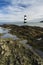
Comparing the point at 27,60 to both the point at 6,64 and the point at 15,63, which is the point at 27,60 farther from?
the point at 6,64

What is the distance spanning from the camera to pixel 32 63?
592 inches

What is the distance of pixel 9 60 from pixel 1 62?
3.47 ft

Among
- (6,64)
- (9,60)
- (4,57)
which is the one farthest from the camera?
(4,57)

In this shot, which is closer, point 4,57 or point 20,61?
point 20,61

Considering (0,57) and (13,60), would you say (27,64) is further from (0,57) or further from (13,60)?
(0,57)

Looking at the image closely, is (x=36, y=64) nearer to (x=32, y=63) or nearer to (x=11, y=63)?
(x=32, y=63)

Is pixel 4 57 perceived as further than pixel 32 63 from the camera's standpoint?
Yes

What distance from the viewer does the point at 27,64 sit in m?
14.8

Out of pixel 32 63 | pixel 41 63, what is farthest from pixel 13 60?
pixel 41 63

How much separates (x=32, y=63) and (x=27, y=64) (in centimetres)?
65

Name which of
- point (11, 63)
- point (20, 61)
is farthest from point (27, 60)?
point (11, 63)

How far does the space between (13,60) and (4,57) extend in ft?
5.56

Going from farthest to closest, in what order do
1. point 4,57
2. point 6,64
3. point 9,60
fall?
point 4,57
point 9,60
point 6,64

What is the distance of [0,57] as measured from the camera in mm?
16906
